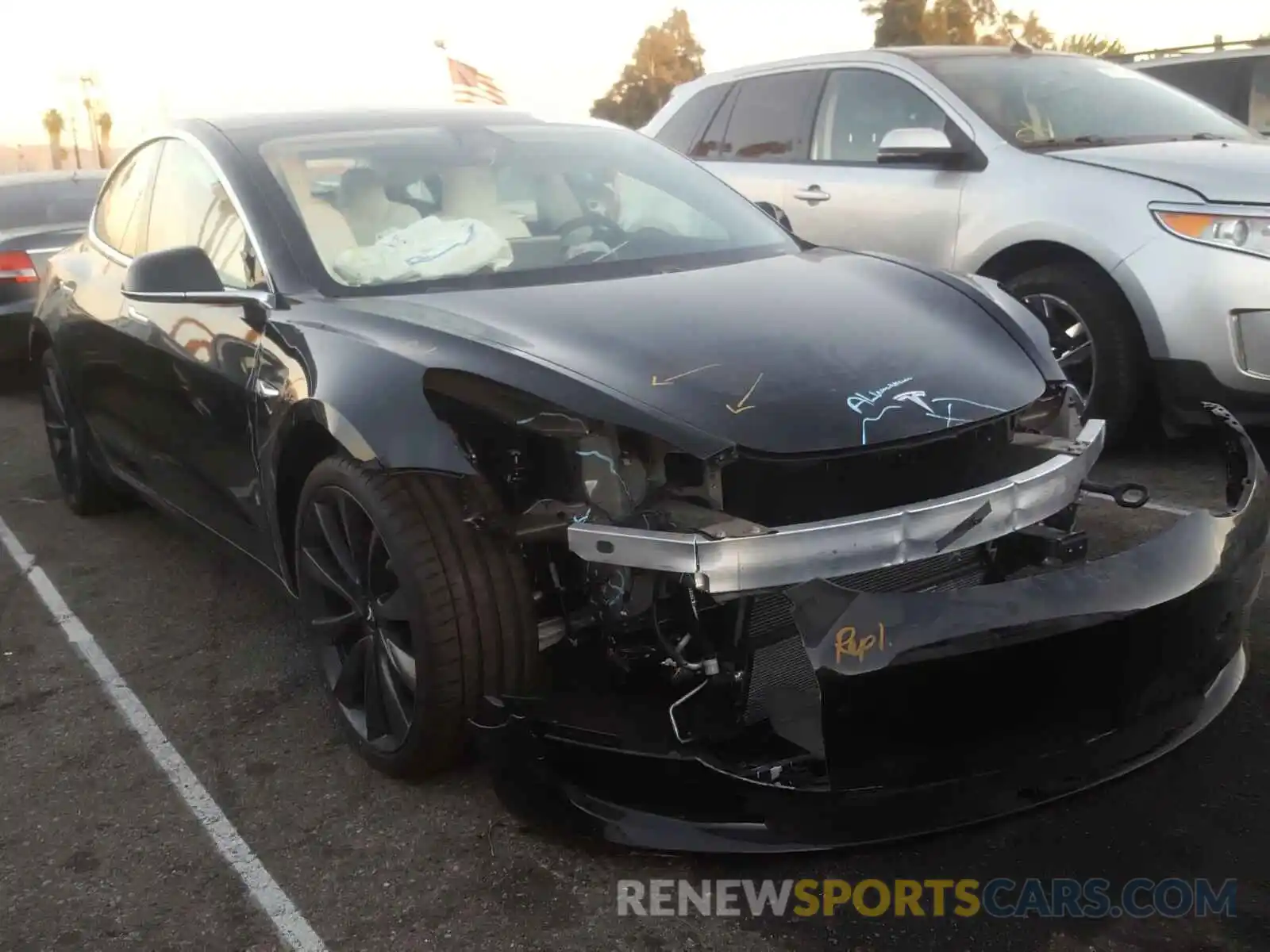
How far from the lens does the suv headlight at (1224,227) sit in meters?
4.30

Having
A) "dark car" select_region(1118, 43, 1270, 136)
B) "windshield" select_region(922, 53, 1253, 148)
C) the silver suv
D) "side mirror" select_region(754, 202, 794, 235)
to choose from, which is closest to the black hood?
"side mirror" select_region(754, 202, 794, 235)

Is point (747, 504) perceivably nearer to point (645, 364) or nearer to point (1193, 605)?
point (645, 364)

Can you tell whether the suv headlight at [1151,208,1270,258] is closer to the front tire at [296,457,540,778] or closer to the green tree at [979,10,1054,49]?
the front tire at [296,457,540,778]

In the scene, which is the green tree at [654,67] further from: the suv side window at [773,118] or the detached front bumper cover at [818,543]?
the detached front bumper cover at [818,543]

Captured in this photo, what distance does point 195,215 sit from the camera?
3678 mm

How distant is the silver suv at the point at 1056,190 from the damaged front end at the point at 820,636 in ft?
5.22

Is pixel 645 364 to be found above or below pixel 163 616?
above

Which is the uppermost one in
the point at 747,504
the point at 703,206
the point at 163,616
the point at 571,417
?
the point at 703,206

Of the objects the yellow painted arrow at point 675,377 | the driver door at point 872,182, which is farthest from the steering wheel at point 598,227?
the driver door at point 872,182

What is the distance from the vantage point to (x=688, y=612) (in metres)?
2.41

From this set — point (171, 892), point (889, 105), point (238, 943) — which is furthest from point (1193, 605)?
point (889, 105)

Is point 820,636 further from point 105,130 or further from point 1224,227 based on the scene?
point 105,130

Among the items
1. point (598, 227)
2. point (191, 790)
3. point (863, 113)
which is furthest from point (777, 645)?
point (863, 113)

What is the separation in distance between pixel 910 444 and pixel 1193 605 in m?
0.61
